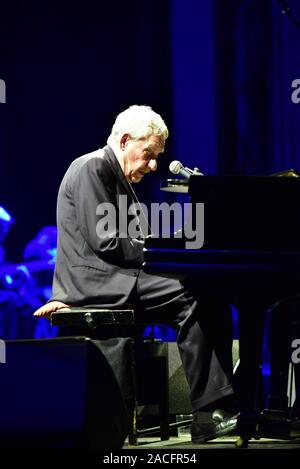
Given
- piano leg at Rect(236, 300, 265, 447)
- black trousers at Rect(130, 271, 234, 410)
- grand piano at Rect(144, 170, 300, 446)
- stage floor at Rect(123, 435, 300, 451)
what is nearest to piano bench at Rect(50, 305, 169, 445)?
stage floor at Rect(123, 435, 300, 451)

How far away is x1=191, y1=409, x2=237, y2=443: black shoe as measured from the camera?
10.0 feet

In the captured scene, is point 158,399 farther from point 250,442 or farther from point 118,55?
point 118,55

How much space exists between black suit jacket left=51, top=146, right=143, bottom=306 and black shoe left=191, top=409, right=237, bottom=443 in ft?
1.86

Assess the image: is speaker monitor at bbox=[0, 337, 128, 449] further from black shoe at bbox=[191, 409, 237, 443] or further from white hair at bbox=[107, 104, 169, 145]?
white hair at bbox=[107, 104, 169, 145]

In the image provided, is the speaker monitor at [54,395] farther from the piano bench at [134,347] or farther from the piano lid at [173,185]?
the piano lid at [173,185]

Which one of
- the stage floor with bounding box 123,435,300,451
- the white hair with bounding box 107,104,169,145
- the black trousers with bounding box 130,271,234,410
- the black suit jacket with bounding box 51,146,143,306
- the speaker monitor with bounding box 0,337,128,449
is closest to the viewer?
the speaker monitor with bounding box 0,337,128,449

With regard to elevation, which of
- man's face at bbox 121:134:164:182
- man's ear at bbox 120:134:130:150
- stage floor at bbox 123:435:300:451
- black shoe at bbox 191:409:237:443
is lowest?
stage floor at bbox 123:435:300:451

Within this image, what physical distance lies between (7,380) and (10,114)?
16.4 feet

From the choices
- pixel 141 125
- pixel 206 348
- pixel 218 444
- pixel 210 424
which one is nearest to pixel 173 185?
pixel 141 125

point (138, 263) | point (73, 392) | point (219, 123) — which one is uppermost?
point (219, 123)

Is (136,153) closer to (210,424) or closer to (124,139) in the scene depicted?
(124,139)

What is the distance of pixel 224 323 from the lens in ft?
10.4
